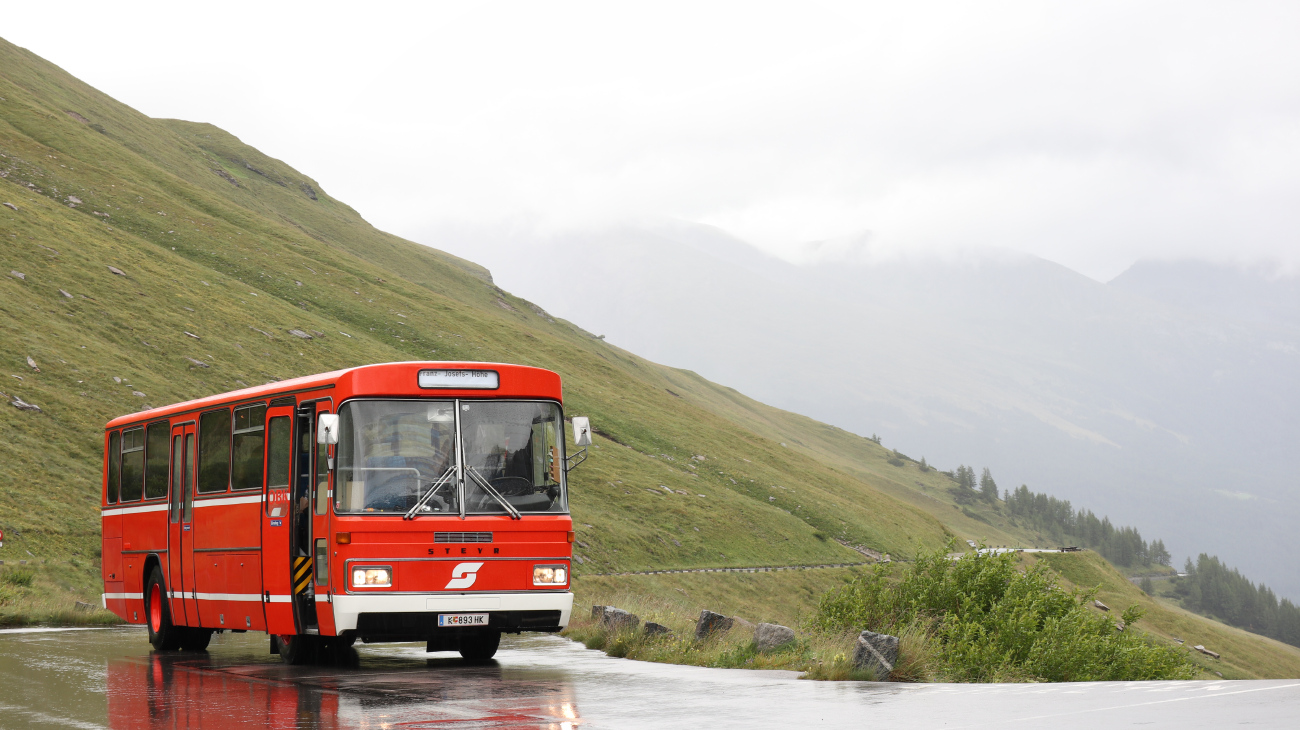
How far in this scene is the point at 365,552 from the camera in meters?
13.7

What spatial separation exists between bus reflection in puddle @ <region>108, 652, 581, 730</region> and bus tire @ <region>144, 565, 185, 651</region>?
8.50 feet

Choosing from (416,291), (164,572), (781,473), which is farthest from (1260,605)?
(164,572)

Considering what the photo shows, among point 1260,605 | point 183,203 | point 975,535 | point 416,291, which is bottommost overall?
point 1260,605

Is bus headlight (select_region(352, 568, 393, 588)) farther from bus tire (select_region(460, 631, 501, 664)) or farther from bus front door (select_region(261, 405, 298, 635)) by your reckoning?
bus tire (select_region(460, 631, 501, 664))

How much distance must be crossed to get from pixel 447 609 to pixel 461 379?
301cm

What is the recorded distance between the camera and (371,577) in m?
13.7

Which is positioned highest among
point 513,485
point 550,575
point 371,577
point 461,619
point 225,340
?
point 225,340

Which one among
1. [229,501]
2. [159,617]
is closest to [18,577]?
[159,617]

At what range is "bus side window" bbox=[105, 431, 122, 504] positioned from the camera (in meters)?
20.8

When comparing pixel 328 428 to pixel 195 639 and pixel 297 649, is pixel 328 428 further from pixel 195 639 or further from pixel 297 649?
pixel 195 639

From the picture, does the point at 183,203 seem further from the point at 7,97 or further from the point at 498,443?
the point at 498,443

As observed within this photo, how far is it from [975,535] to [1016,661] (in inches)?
5822

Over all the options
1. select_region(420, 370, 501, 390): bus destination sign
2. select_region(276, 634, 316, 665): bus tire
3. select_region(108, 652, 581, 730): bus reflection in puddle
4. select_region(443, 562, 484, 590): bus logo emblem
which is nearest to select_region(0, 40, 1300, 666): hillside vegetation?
select_region(443, 562, 484, 590): bus logo emblem

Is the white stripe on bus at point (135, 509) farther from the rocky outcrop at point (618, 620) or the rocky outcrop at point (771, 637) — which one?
the rocky outcrop at point (771, 637)
